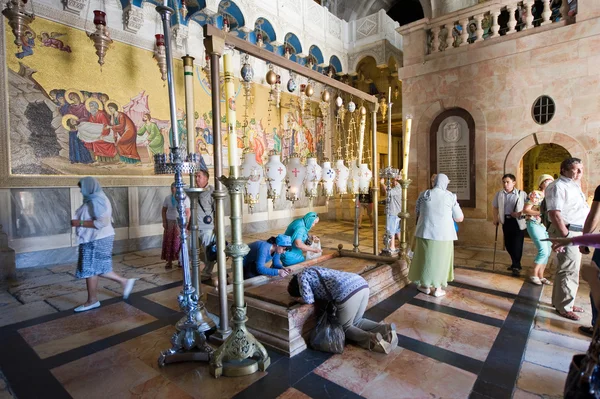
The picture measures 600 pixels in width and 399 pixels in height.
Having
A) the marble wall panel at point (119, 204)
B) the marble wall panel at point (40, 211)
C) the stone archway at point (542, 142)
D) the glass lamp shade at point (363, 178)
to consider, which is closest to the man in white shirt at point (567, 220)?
the glass lamp shade at point (363, 178)

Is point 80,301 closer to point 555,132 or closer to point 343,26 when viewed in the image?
point 555,132

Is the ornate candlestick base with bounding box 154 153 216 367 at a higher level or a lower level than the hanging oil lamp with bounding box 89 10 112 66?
lower

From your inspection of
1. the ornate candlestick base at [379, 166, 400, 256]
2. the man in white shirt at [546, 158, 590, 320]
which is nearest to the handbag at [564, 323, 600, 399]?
the man in white shirt at [546, 158, 590, 320]

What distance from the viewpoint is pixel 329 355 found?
279 centimetres

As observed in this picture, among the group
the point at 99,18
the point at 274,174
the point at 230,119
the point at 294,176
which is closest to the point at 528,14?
the point at 294,176

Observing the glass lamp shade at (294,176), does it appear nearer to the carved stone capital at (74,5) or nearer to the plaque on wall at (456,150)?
the plaque on wall at (456,150)

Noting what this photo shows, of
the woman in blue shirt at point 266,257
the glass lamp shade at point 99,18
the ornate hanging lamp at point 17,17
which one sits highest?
the glass lamp shade at point 99,18

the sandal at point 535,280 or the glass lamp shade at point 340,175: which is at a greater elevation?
the glass lamp shade at point 340,175

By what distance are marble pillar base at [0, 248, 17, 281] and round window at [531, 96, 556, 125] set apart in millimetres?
10426

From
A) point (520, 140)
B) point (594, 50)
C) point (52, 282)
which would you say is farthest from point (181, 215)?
point (594, 50)

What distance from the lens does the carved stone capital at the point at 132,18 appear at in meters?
7.14

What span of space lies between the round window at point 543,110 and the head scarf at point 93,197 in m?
8.22

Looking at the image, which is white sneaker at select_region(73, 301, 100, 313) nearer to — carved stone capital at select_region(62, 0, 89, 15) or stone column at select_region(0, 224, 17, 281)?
stone column at select_region(0, 224, 17, 281)

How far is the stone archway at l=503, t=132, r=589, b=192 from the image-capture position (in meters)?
6.31
